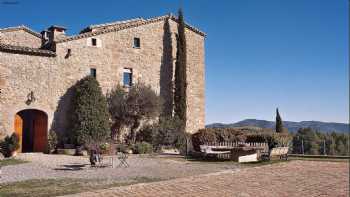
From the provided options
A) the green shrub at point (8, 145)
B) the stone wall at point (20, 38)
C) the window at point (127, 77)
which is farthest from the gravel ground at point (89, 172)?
the stone wall at point (20, 38)

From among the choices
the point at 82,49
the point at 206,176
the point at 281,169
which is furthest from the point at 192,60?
the point at 206,176

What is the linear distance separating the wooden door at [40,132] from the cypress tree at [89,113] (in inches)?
64.5

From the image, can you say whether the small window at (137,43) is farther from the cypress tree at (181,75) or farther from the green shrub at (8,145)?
the green shrub at (8,145)

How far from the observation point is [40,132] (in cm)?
2119

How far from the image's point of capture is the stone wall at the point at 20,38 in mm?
25270

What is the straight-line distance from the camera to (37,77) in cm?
2047

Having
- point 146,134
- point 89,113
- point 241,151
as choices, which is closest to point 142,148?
point 146,134

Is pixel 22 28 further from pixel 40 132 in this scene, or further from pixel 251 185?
pixel 251 185

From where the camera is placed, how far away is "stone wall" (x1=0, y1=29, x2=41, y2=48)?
25270 millimetres

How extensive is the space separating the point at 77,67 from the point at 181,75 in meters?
7.41

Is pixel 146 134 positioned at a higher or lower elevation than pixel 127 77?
lower

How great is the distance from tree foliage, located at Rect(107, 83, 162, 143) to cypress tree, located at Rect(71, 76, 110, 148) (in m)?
1.06

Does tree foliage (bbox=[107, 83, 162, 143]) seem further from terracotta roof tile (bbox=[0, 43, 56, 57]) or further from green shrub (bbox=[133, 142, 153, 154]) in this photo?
terracotta roof tile (bbox=[0, 43, 56, 57])

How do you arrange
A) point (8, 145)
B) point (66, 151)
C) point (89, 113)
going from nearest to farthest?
point (8, 145), point (66, 151), point (89, 113)
